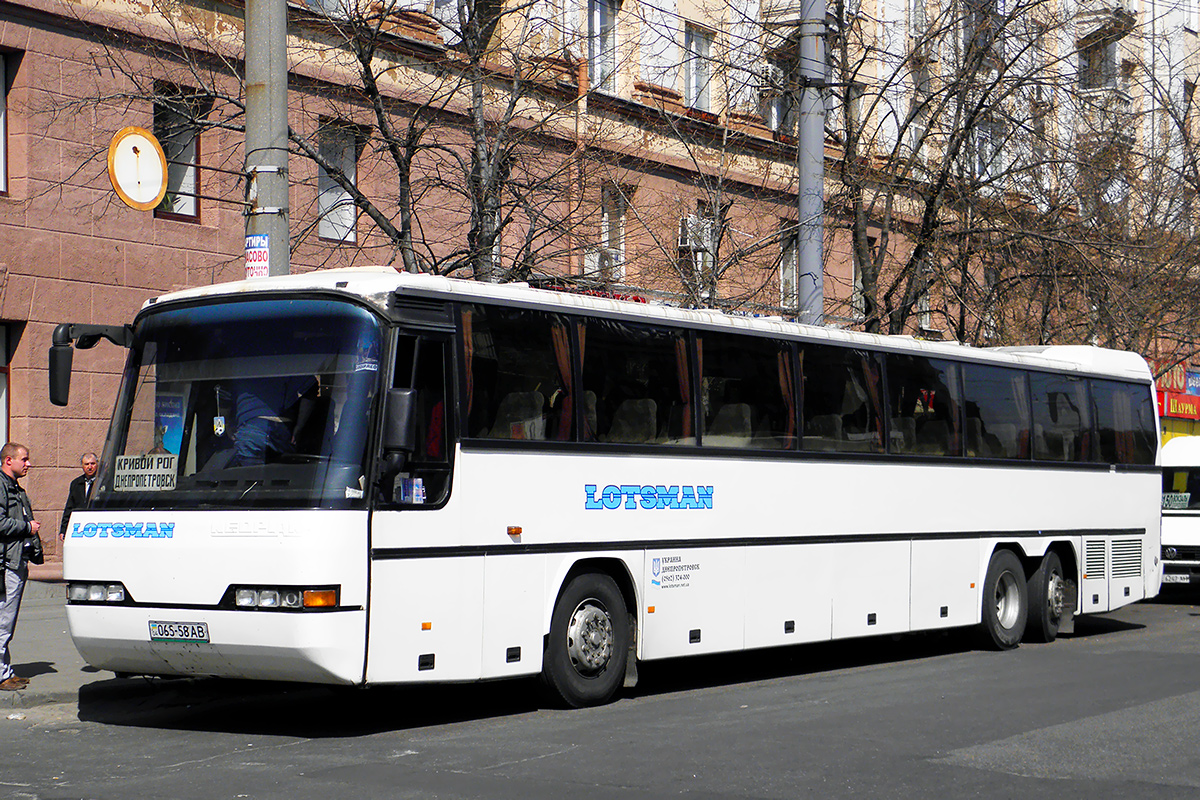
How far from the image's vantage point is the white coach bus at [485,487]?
9516 millimetres

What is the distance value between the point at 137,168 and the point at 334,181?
6.67m

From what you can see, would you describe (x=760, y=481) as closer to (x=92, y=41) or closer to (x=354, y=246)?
(x=354, y=246)

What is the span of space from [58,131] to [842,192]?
9.78m

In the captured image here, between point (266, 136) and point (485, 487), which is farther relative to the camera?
point (266, 136)

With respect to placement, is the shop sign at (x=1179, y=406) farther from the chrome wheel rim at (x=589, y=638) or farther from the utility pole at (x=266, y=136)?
the utility pole at (x=266, y=136)

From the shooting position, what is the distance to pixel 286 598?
9.31 metres

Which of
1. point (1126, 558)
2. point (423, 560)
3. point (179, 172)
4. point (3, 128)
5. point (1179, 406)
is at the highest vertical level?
point (3, 128)

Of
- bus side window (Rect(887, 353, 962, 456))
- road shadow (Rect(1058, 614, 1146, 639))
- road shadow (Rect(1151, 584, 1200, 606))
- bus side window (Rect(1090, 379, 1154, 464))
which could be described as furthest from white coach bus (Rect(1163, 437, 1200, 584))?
bus side window (Rect(887, 353, 962, 456))

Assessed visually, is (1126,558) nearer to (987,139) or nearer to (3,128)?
(987,139)

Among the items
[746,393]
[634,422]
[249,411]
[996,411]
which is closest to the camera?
[249,411]

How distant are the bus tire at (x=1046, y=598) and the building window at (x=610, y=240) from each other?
6.00 m

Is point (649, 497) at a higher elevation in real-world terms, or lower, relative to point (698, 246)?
lower

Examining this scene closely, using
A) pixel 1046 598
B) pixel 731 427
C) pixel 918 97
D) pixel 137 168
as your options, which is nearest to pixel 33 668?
pixel 137 168

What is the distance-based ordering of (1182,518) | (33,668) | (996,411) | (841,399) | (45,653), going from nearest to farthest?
(33,668)
(45,653)
(841,399)
(996,411)
(1182,518)
